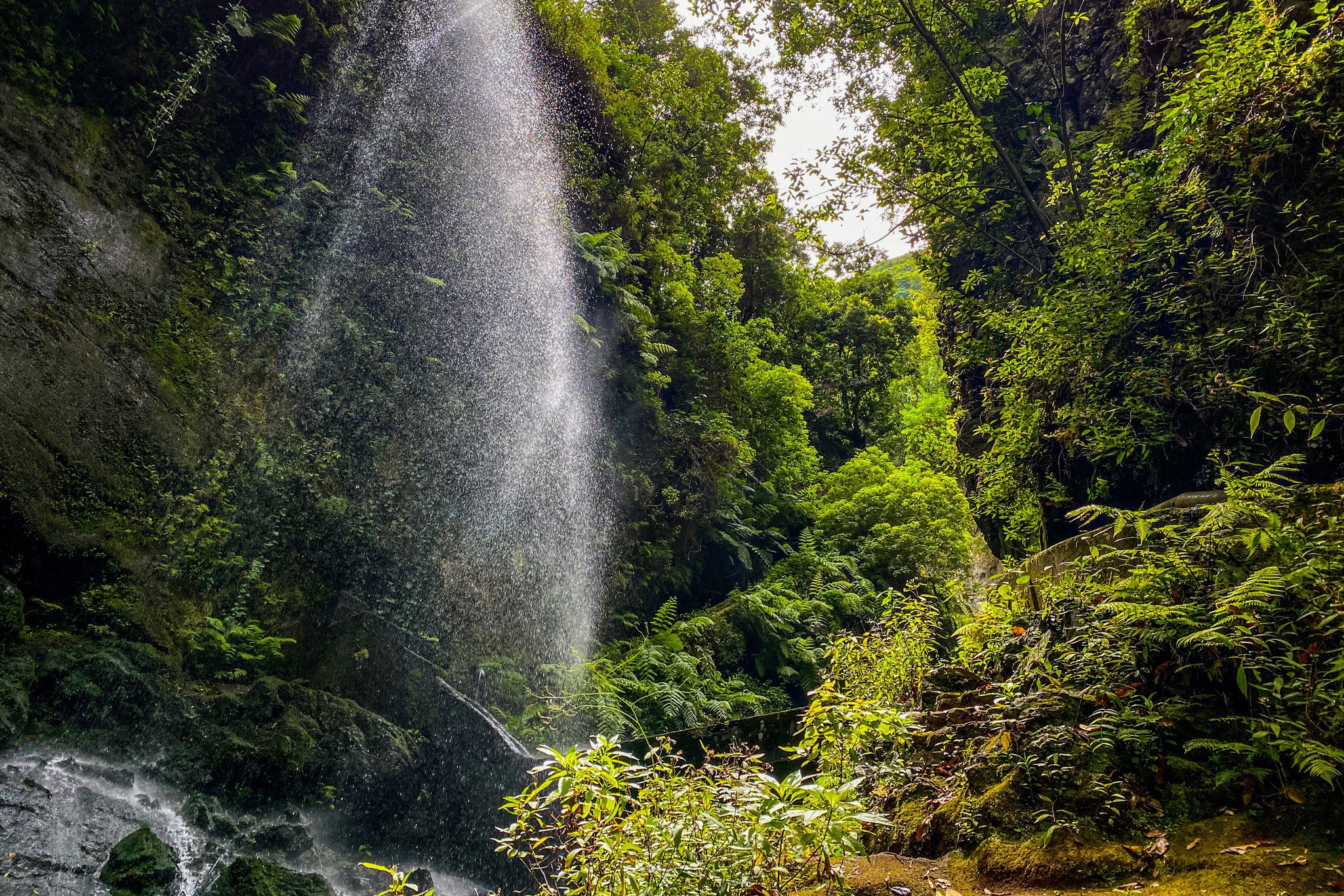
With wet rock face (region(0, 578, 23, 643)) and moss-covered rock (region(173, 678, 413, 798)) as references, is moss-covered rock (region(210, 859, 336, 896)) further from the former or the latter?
wet rock face (region(0, 578, 23, 643))

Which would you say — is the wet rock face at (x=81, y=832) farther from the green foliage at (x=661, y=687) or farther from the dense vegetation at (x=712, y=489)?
the green foliage at (x=661, y=687)

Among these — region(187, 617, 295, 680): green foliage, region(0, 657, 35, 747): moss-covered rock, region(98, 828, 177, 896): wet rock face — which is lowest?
region(98, 828, 177, 896): wet rock face

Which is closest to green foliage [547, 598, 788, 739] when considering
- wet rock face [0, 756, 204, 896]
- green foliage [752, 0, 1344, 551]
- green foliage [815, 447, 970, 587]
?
wet rock face [0, 756, 204, 896]

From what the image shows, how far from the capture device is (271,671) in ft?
21.2

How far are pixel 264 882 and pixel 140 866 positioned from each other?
693 mm

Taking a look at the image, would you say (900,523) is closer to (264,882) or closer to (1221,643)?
(1221,643)

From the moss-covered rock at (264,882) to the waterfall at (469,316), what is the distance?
3.93 meters

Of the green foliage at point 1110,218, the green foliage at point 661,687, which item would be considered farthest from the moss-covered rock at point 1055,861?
the green foliage at point 661,687

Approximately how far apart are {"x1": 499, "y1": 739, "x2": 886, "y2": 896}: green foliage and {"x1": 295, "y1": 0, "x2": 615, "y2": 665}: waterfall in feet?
21.7

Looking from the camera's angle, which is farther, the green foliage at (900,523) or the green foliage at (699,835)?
the green foliage at (900,523)

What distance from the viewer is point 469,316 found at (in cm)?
980

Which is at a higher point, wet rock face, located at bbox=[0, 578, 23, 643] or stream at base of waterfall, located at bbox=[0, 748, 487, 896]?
wet rock face, located at bbox=[0, 578, 23, 643]

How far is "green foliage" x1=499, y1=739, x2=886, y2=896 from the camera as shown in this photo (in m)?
1.96

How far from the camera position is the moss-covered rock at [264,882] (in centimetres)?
395
